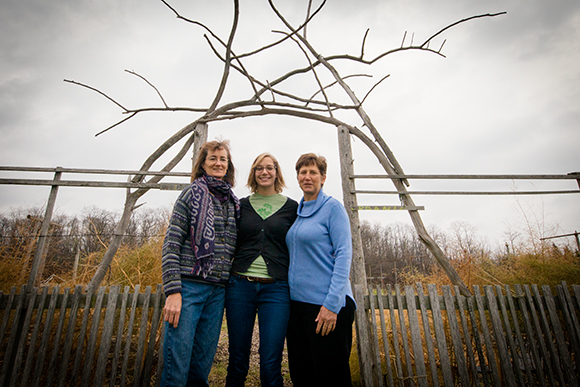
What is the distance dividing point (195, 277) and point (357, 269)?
2.67 metres

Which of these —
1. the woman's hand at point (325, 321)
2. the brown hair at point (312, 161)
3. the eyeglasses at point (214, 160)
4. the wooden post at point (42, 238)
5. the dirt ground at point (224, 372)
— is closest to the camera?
the woman's hand at point (325, 321)

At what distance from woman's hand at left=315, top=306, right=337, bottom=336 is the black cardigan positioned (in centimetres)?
36

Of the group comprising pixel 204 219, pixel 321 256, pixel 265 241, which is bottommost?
pixel 321 256

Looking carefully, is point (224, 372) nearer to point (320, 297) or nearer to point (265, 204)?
point (320, 297)

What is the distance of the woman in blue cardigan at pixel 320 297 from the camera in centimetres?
175

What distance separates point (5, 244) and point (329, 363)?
585 centimetres

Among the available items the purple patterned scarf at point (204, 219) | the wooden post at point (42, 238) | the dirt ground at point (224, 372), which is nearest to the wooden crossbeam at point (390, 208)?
the purple patterned scarf at point (204, 219)

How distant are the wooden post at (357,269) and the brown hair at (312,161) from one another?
147 cm

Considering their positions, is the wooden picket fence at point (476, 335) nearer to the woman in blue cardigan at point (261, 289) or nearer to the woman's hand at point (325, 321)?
the woman's hand at point (325, 321)

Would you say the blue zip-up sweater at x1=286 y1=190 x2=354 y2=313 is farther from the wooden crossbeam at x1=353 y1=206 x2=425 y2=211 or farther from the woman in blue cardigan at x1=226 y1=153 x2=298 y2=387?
the wooden crossbeam at x1=353 y1=206 x2=425 y2=211

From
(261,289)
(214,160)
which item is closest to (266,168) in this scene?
(214,160)

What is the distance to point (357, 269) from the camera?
3797 millimetres

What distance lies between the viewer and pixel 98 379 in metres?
2.48

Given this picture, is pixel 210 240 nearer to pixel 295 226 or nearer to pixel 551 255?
pixel 295 226
